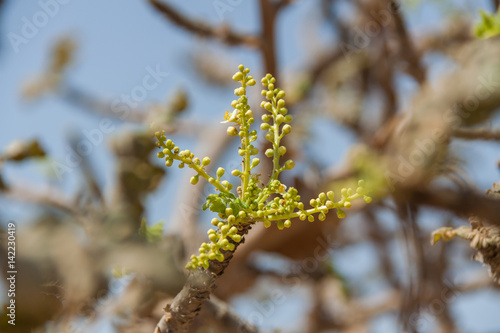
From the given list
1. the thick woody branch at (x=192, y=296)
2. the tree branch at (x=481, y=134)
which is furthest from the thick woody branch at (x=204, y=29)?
the thick woody branch at (x=192, y=296)

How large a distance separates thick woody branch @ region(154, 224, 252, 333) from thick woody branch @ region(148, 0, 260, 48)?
182 centimetres

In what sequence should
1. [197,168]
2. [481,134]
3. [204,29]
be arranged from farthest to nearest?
[204,29], [481,134], [197,168]

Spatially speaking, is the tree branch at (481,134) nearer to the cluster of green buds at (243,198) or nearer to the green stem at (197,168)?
the cluster of green buds at (243,198)

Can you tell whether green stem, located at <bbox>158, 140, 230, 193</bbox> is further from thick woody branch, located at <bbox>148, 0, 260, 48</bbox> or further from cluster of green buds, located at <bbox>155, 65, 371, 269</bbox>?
thick woody branch, located at <bbox>148, 0, 260, 48</bbox>

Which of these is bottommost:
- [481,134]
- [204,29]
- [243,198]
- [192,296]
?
[192,296]

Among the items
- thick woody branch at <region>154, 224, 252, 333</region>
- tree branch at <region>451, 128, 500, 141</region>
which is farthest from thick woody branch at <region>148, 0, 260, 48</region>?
thick woody branch at <region>154, 224, 252, 333</region>

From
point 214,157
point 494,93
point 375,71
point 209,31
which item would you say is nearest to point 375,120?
point 375,71

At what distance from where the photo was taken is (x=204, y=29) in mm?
2615

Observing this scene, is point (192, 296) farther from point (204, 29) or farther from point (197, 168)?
point (204, 29)

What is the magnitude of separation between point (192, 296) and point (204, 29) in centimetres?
192

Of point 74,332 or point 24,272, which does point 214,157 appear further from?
point 24,272

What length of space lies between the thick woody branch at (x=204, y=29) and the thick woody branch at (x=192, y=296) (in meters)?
1.82

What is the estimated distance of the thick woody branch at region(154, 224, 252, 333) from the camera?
936mm

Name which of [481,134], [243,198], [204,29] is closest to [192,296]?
[243,198]
